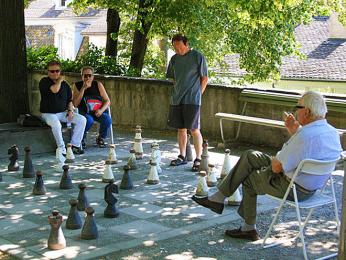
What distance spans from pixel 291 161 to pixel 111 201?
2117 millimetres

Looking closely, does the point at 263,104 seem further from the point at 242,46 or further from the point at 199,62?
the point at 242,46

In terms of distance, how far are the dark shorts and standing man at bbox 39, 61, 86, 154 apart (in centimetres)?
185

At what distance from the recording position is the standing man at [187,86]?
9.14 metres

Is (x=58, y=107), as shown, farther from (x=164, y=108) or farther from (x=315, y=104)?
(x=315, y=104)

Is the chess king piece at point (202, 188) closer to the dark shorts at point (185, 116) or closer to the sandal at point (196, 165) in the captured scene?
the sandal at point (196, 165)

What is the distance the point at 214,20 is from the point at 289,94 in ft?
23.4

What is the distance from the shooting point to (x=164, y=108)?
42.6 feet

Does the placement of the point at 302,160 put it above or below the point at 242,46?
below

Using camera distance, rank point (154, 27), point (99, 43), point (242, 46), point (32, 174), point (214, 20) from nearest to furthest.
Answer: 1. point (32, 174)
2. point (154, 27)
3. point (214, 20)
4. point (242, 46)
5. point (99, 43)

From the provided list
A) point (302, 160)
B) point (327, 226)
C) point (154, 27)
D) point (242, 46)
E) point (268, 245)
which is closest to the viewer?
point (302, 160)

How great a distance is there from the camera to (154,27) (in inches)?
631

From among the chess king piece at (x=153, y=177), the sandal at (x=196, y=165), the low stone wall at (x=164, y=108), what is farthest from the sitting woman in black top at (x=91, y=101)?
the chess king piece at (x=153, y=177)

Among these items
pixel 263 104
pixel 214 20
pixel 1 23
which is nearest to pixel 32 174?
pixel 1 23

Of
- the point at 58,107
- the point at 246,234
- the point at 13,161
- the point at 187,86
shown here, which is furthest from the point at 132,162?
the point at 246,234
